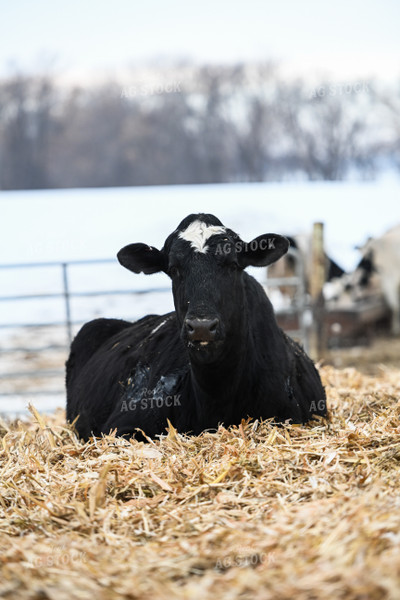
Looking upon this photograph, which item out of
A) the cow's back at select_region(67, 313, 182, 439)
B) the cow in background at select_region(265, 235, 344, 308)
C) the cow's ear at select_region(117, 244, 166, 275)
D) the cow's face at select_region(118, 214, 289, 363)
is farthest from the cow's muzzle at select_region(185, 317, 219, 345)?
the cow in background at select_region(265, 235, 344, 308)

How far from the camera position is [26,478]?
9.39ft

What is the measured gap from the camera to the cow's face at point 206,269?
3.07m

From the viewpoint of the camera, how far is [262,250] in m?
3.48

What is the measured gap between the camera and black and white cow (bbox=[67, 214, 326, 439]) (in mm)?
3207

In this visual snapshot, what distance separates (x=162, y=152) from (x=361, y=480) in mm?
16769

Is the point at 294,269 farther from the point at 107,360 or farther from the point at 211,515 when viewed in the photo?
the point at 211,515

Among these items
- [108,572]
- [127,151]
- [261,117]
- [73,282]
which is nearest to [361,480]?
[108,572]

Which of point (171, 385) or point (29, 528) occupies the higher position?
point (171, 385)

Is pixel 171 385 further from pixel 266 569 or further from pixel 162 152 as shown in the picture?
pixel 162 152

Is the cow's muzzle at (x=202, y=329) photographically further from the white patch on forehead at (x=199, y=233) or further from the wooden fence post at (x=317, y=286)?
the wooden fence post at (x=317, y=286)

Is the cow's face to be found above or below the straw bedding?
above

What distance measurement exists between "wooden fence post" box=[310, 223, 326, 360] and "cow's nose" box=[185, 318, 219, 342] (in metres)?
5.83

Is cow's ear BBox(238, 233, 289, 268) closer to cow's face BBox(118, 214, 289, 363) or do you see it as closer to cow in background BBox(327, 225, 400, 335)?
cow's face BBox(118, 214, 289, 363)

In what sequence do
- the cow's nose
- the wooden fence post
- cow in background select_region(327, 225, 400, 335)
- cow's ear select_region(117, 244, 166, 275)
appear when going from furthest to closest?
cow in background select_region(327, 225, 400, 335) < the wooden fence post < cow's ear select_region(117, 244, 166, 275) < the cow's nose
